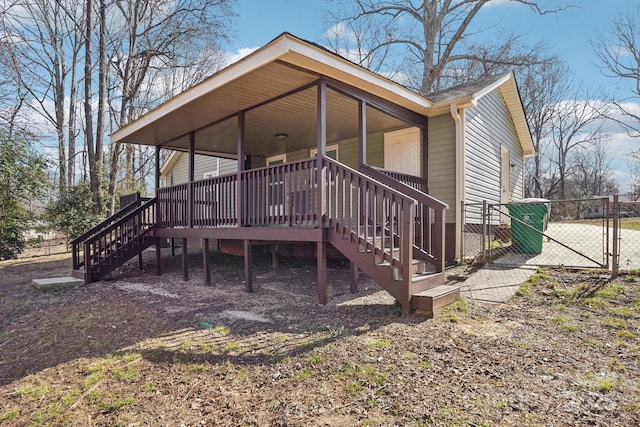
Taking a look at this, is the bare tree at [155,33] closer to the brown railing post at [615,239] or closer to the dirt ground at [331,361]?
the dirt ground at [331,361]

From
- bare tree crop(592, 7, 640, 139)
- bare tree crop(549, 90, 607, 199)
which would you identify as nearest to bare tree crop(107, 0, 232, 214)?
bare tree crop(592, 7, 640, 139)

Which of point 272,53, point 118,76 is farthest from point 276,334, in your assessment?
point 118,76

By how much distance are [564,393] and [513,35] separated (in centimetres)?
1974

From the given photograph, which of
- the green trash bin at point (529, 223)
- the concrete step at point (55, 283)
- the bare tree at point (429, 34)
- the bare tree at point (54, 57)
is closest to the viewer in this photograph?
the concrete step at point (55, 283)

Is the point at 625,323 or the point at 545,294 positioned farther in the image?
the point at 545,294

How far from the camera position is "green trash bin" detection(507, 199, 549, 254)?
7.20 meters

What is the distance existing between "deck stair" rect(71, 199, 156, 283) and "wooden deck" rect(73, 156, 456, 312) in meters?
0.02

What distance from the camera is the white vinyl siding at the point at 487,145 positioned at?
7.91 metres

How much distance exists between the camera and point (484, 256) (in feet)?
22.6

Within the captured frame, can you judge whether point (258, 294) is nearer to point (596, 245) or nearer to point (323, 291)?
point (323, 291)

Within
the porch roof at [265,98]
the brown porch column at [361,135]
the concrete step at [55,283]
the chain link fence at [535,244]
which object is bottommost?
the concrete step at [55,283]

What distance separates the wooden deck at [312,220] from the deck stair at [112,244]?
0.02 m

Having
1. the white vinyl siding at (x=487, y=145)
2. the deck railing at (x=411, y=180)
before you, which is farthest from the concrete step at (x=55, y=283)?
the white vinyl siding at (x=487, y=145)

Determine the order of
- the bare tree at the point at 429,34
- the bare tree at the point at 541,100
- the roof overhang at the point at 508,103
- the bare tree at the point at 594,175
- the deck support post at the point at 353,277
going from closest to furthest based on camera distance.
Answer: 1. the deck support post at the point at 353,277
2. the roof overhang at the point at 508,103
3. the bare tree at the point at 429,34
4. the bare tree at the point at 541,100
5. the bare tree at the point at 594,175
